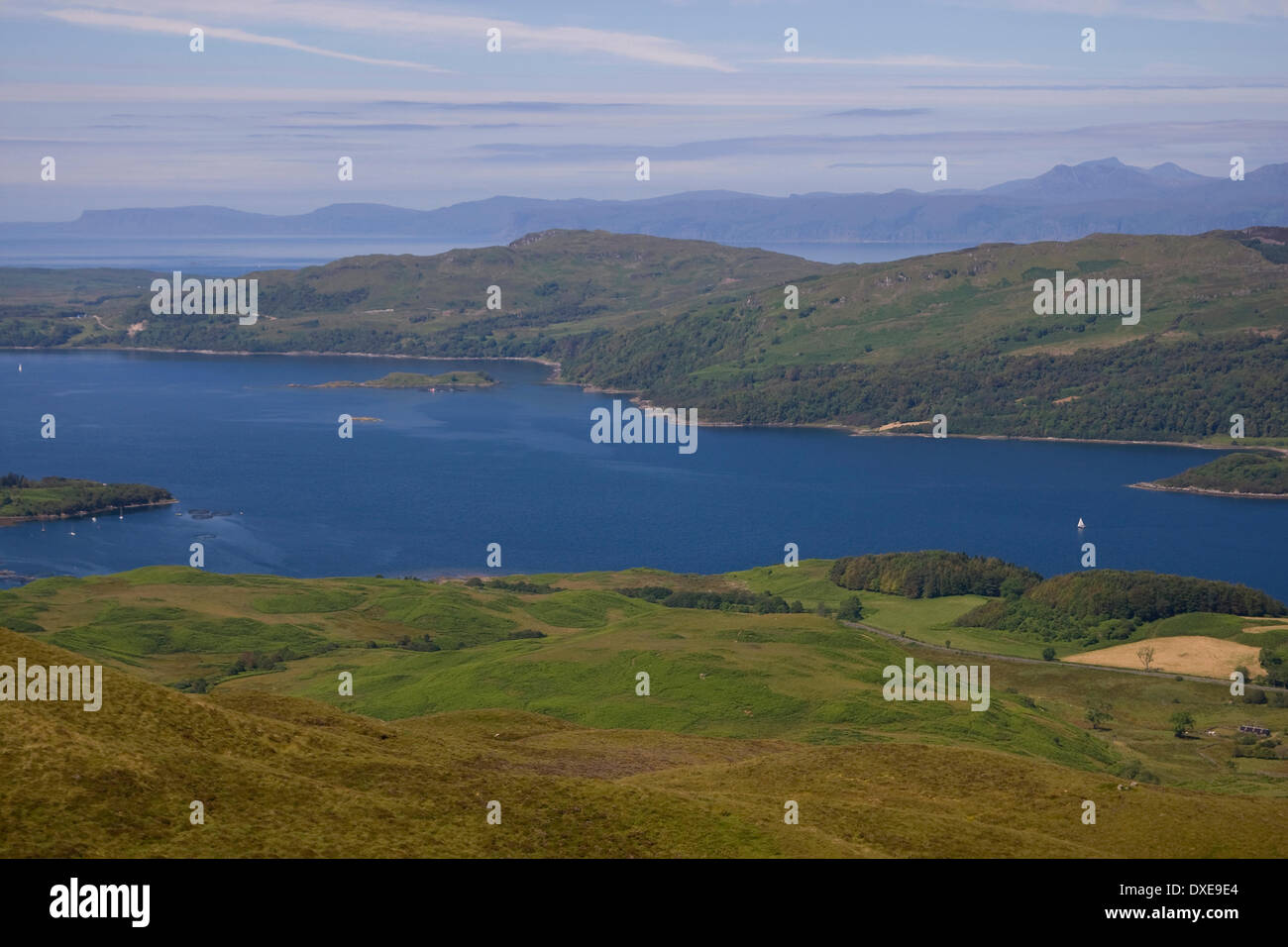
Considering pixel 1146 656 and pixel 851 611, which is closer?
pixel 1146 656

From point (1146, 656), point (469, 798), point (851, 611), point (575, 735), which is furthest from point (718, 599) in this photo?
point (469, 798)

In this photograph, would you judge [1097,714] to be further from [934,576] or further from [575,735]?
[934,576]

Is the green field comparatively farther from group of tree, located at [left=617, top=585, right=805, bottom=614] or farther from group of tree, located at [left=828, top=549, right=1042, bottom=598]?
group of tree, located at [left=828, top=549, right=1042, bottom=598]


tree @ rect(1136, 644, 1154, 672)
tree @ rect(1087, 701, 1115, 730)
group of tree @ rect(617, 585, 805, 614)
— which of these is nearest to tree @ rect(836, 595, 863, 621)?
group of tree @ rect(617, 585, 805, 614)

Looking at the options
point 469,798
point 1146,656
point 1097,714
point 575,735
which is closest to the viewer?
point 469,798

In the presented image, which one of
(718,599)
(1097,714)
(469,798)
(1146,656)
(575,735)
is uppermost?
(469,798)

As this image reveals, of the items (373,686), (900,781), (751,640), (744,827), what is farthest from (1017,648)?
(744,827)

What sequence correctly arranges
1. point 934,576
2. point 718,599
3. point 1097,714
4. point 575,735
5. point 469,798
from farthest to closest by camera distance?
point 934,576, point 718,599, point 1097,714, point 575,735, point 469,798

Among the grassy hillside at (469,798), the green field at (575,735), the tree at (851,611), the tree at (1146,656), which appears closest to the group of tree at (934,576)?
the green field at (575,735)
